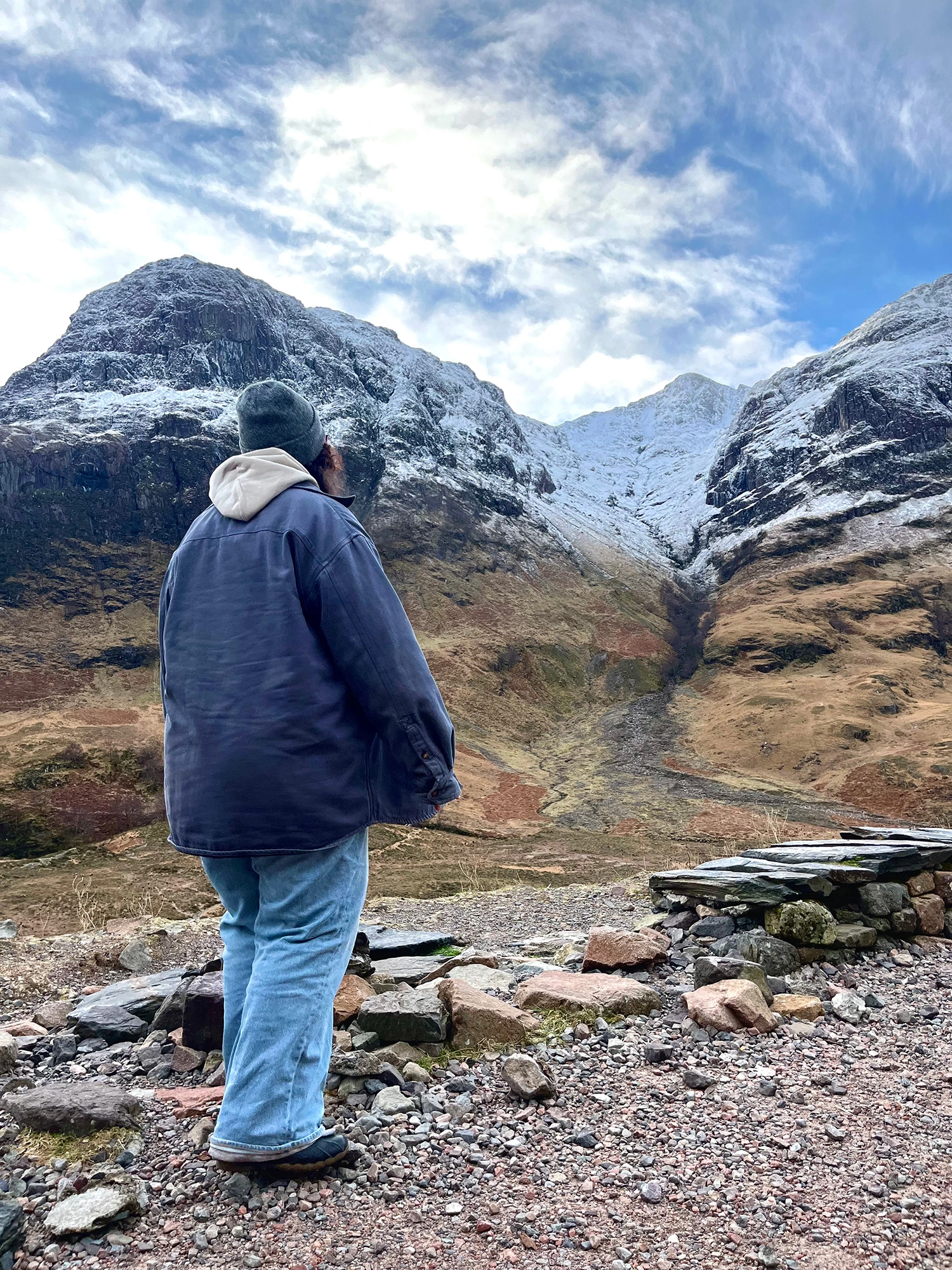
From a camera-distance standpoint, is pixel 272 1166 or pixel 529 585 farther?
pixel 529 585

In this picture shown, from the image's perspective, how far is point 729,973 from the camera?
4105mm

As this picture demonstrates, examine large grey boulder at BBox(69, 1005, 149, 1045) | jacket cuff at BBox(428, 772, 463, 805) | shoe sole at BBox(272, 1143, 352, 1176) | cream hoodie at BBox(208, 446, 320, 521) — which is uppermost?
cream hoodie at BBox(208, 446, 320, 521)

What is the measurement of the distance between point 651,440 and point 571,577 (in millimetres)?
100054

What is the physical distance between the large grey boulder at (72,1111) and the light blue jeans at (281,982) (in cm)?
48

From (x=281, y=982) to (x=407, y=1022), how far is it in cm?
143

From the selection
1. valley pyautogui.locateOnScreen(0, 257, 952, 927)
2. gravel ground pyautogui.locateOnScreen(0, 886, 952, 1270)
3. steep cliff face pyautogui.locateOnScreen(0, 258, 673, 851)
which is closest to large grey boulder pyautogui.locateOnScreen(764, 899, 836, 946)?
gravel ground pyautogui.locateOnScreen(0, 886, 952, 1270)

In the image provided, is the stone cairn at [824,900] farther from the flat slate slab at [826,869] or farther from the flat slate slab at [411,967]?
the flat slate slab at [411,967]

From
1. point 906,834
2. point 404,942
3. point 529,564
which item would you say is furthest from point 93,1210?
point 529,564

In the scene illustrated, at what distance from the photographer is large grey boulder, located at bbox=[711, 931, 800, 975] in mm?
4582

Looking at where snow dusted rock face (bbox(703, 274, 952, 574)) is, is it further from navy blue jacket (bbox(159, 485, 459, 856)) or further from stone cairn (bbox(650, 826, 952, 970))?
navy blue jacket (bbox(159, 485, 459, 856))

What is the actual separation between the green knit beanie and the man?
34 centimetres

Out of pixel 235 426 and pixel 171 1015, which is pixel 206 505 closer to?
pixel 235 426

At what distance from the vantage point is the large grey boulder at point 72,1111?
8.36 feet

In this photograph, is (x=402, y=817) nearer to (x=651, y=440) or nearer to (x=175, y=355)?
(x=175, y=355)
